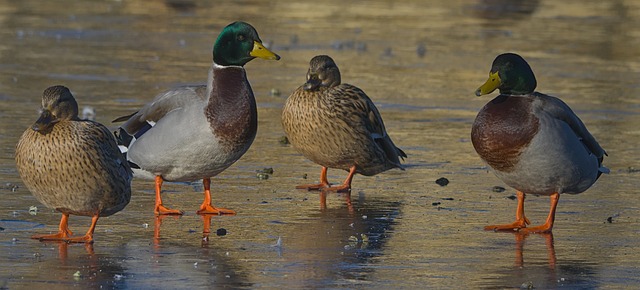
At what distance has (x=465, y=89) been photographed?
15.9 metres

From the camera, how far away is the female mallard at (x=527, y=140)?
8.52 m

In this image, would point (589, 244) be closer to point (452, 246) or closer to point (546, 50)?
point (452, 246)

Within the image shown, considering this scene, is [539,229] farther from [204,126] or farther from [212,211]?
[204,126]

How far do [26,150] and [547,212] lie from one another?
11.8 feet

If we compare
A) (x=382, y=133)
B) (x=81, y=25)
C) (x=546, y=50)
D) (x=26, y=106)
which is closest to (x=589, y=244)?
(x=382, y=133)

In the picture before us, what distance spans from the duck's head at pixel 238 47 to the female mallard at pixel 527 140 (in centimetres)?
155

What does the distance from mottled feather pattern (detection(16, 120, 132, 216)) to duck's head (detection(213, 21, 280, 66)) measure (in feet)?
5.25

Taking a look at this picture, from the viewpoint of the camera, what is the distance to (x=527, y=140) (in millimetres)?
8500

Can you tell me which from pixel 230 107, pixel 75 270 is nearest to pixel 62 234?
pixel 75 270

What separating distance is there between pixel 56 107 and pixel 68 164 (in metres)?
0.36

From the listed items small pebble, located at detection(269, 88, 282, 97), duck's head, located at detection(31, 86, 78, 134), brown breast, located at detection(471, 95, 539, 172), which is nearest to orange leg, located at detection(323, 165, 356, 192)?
brown breast, located at detection(471, 95, 539, 172)

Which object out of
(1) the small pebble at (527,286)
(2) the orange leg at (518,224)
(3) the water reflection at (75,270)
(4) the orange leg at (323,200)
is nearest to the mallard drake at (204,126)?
(4) the orange leg at (323,200)

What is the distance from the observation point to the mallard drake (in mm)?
8867

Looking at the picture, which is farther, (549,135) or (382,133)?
(382,133)
